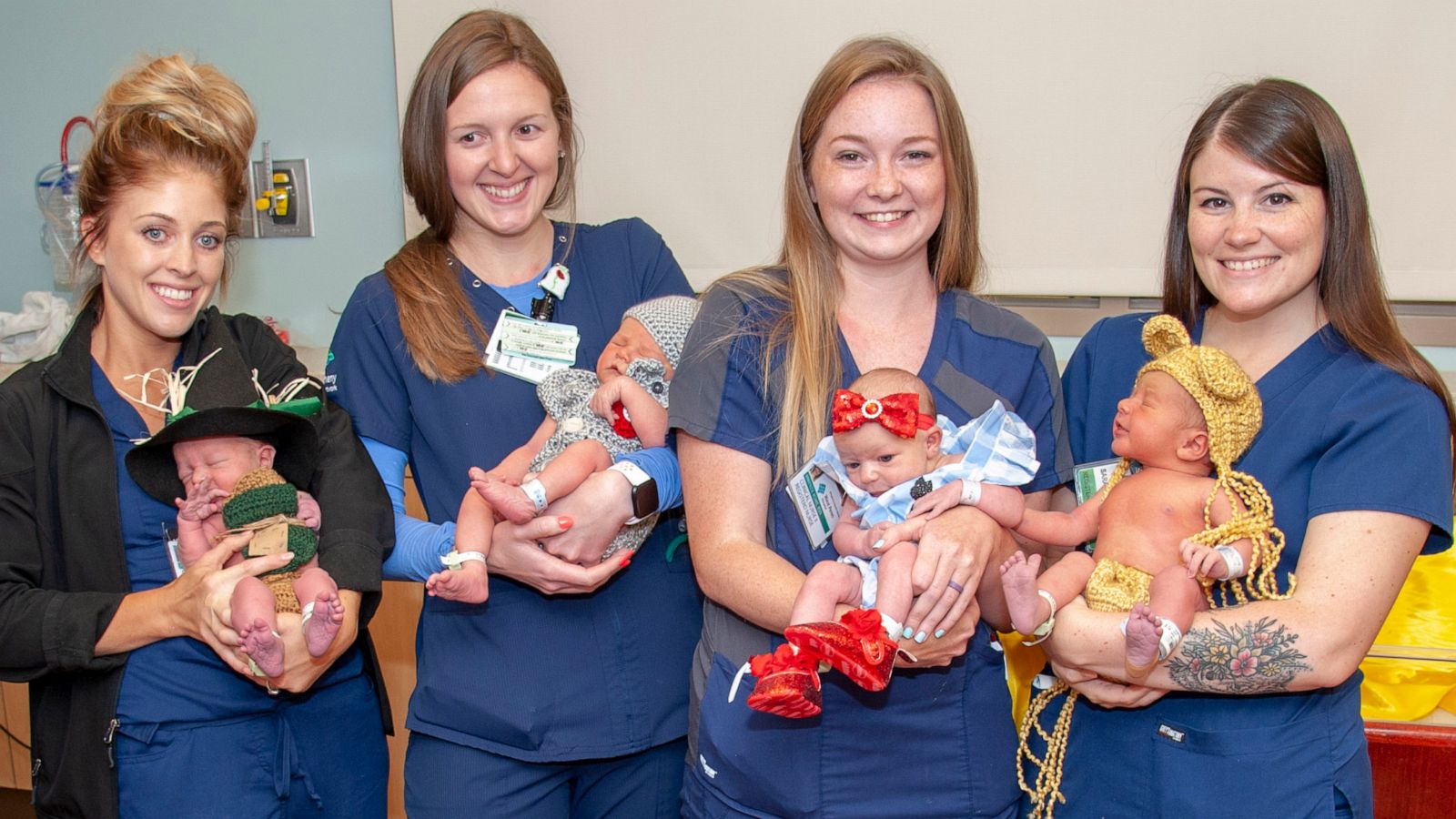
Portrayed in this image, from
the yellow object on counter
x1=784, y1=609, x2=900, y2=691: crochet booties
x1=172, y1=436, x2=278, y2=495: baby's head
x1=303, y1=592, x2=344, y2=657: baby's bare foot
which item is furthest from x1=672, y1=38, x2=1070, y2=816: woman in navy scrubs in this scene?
the yellow object on counter

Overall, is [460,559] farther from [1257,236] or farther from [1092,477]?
[1257,236]

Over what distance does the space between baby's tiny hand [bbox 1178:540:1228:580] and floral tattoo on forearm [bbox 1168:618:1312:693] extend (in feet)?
0.29

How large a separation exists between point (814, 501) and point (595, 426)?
0.49m

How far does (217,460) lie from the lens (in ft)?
6.13

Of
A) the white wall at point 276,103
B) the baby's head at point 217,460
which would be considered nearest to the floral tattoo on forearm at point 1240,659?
the baby's head at point 217,460

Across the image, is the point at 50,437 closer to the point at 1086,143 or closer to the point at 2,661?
the point at 2,661

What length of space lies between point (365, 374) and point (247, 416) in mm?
246

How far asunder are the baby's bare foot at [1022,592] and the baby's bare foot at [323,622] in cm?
104

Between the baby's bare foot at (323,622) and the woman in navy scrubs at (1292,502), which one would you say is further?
the baby's bare foot at (323,622)

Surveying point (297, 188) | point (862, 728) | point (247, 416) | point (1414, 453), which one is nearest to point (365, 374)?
point (247, 416)

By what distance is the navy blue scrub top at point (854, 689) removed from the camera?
5.53 ft

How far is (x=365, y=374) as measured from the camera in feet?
6.66

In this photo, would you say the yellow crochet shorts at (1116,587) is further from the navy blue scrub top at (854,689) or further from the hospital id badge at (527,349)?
the hospital id badge at (527,349)

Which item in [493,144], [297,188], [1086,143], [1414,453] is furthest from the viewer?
[297,188]
